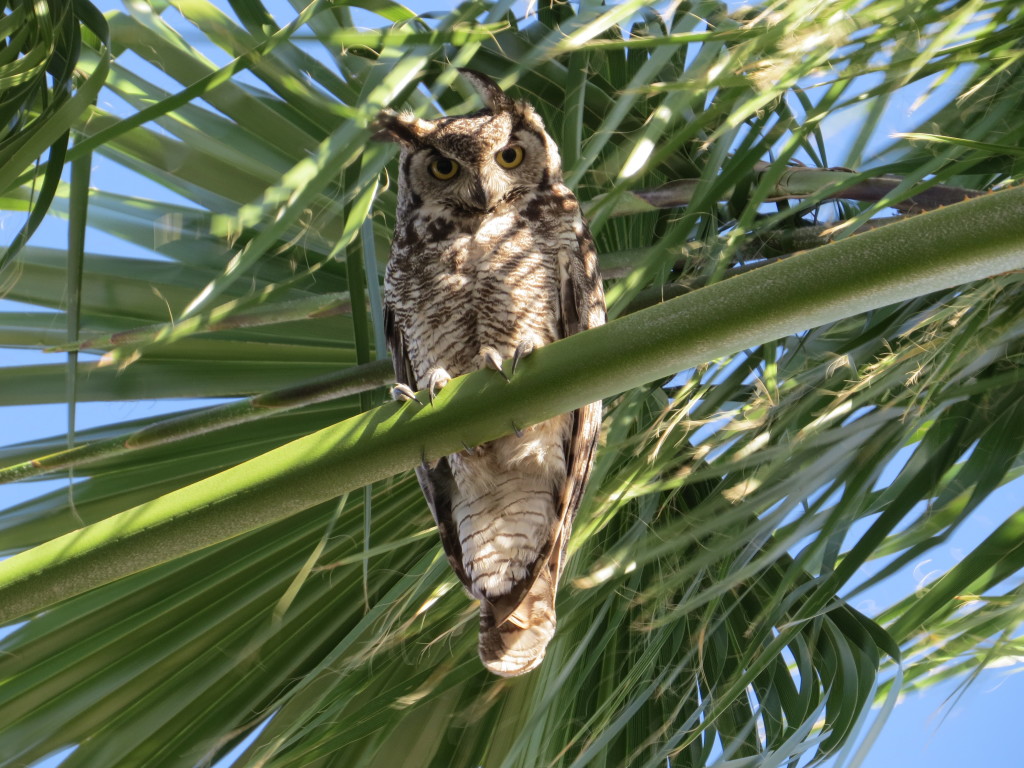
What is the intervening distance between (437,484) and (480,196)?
55 cm

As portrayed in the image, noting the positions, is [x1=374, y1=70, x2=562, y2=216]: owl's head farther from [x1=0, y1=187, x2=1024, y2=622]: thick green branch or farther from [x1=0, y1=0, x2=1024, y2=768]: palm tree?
[x1=0, y1=187, x2=1024, y2=622]: thick green branch

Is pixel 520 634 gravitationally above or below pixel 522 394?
below

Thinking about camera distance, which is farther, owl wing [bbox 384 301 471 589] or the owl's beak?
the owl's beak

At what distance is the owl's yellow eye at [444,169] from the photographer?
189 centimetres

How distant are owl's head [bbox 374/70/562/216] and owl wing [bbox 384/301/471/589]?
249mm

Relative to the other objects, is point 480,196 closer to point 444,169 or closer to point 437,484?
point 444,169

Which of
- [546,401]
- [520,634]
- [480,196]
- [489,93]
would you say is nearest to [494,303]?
[480,196]

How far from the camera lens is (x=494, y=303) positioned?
1.71 metres

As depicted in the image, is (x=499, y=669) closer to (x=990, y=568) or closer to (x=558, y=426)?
(x=558, y=426)

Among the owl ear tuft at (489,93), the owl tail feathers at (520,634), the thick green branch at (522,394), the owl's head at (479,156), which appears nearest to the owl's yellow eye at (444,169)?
→ the owl's head at (479,156)

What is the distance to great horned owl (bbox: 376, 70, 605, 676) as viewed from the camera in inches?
61.6

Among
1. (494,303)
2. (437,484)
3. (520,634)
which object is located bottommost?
(520,634)

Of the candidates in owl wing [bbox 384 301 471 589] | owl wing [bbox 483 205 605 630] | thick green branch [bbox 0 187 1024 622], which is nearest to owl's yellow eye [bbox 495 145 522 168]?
owl wing [bbox 483 205 605 630]

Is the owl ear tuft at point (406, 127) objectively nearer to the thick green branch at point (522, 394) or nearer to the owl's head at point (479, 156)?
the owl's head at point (479, 156)
